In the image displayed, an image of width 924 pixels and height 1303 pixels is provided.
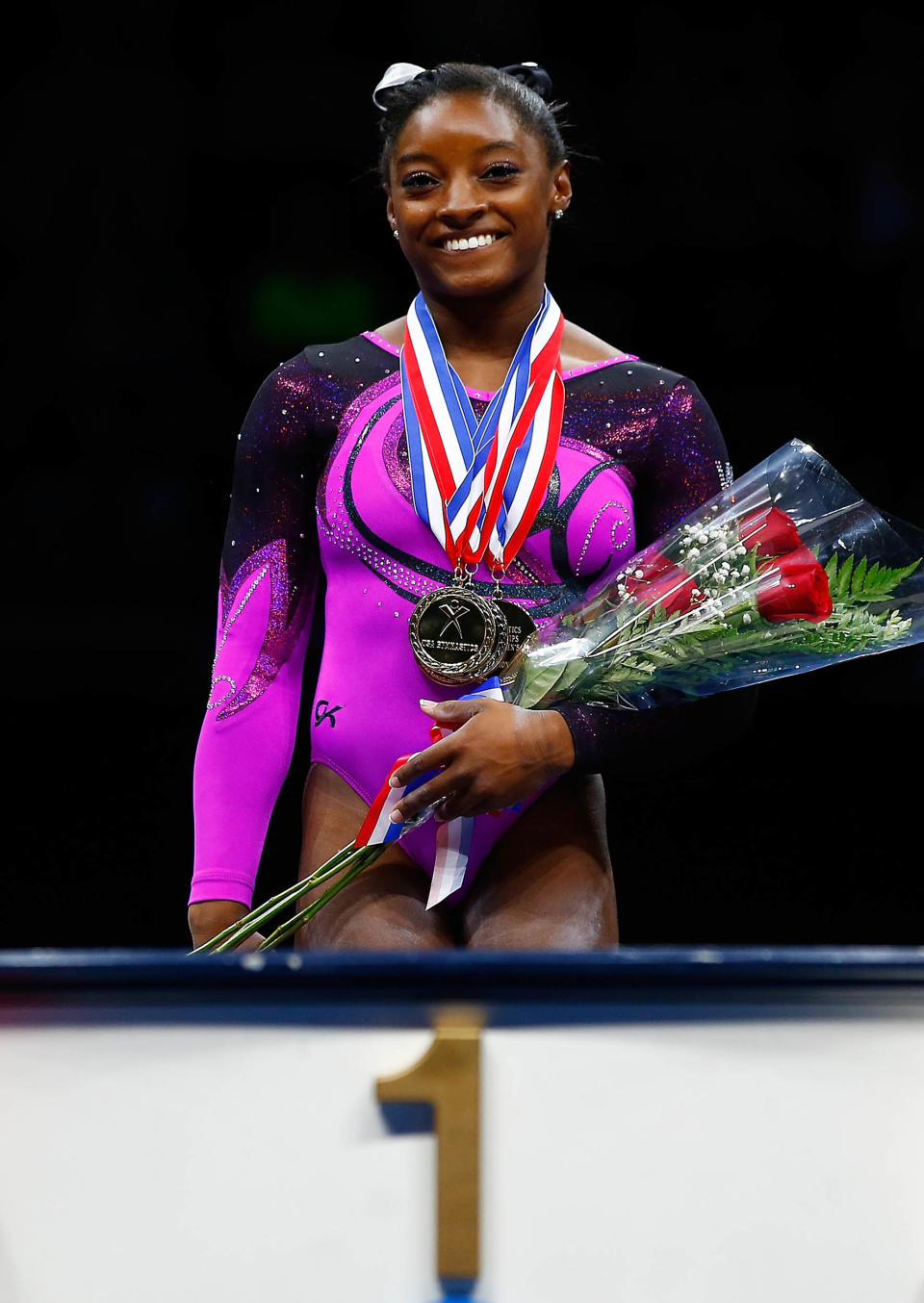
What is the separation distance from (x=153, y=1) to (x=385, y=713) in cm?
170

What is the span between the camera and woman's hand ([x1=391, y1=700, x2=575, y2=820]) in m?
1.66

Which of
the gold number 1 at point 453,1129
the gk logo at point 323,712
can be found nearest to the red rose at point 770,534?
the gk logo at point 323,712

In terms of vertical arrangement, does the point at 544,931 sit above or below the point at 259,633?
below

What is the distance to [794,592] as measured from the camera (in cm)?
170

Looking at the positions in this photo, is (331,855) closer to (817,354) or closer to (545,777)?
(545,777)

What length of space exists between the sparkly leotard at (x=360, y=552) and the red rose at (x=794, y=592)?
0.63ft

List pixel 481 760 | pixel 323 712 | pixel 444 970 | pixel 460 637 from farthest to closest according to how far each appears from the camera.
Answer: pixel 323 712, pixel 460 637, pixel 481 760, pixel 444 970

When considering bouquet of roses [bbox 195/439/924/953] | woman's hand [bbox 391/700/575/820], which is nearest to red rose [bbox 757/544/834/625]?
bouquet of roses [bbox 195/439/924/953]

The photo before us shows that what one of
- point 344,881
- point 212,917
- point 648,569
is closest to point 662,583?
point 648,569

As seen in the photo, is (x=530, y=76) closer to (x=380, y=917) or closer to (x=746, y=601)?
(x=746, y=601)

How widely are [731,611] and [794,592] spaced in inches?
2.9

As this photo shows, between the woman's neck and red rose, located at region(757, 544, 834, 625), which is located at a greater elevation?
the woman's neck

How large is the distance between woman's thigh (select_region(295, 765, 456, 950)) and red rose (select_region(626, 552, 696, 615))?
42cm

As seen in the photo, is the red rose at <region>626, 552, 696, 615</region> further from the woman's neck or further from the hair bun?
the hair bun
